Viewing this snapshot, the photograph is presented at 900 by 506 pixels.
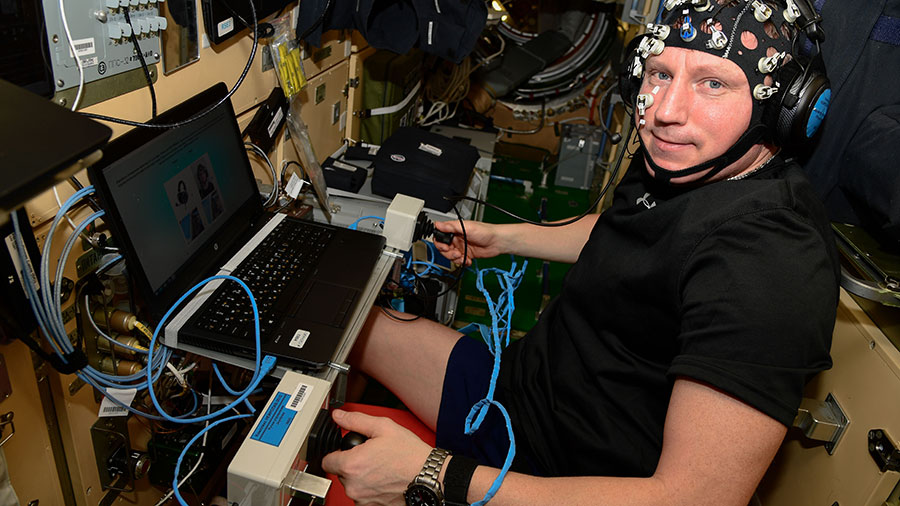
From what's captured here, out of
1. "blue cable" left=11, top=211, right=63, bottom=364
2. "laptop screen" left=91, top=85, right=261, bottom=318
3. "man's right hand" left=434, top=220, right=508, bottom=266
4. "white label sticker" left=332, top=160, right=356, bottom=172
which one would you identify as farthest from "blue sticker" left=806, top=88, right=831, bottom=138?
"white label sticker" left=332, top=160, right=356, bottom=172

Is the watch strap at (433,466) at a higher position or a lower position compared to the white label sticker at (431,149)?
lower

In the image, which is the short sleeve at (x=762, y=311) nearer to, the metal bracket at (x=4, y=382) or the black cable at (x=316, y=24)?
the metal bracket at (x=4, y=382)

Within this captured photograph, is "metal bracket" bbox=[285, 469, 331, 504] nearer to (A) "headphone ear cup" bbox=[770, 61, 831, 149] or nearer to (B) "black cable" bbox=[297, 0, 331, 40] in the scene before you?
(A) "headphone ear cup" bbox=[770, 61, 831, 149]

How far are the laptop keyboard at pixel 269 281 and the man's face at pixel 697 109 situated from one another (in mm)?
815

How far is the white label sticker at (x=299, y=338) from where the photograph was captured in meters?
1.13

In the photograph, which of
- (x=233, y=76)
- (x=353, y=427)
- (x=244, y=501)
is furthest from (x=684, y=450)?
(x=233, y=76)

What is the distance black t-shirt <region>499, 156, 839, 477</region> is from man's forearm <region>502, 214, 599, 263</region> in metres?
0.21

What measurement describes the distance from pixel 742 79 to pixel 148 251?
1.15 m

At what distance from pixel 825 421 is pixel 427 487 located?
2.70 ft

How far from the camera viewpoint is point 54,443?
1165 millimetres

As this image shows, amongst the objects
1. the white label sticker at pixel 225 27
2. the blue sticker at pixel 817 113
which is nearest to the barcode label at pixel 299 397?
the white label sticker at pixel 225 27

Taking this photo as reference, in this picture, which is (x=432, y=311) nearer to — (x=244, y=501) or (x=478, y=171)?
(x=478, y=171)

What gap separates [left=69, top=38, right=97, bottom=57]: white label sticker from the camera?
3.25ft

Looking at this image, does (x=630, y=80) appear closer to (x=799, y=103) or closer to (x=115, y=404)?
(x=799, y=103)
